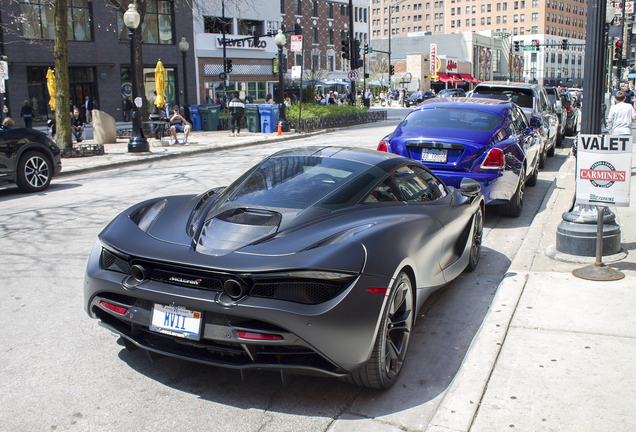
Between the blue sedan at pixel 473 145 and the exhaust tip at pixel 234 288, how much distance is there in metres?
5.05

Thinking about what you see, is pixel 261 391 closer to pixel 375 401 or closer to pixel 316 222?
pixel 375 401

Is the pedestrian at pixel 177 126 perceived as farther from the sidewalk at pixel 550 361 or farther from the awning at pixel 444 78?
the awning at pixel 444 78

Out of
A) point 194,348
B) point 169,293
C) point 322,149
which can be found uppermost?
point 322,149

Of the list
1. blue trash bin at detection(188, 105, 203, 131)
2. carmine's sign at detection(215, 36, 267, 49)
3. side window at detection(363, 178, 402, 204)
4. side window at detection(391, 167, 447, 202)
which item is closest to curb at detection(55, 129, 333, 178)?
blue trash bin at detection(188, 105, 203, 131)

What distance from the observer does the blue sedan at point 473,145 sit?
301 inches

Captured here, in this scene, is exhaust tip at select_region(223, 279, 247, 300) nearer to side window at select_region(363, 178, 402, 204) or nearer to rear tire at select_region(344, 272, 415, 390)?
rear tire at select_region(344, 272, 415, 390)

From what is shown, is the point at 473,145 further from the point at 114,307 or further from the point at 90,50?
the point at 90,50

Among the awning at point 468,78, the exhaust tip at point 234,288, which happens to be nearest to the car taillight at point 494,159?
the exhaust tip at point 234,288

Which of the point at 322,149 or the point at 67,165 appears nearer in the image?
the point at 322,149

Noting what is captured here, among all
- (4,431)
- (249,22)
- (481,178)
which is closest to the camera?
(4,431)

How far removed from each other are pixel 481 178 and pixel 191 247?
510cm

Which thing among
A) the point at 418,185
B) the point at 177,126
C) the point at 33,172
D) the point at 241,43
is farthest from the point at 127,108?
the point at 418,185

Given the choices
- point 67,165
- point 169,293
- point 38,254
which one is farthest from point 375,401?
point 67,165

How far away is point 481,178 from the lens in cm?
757
